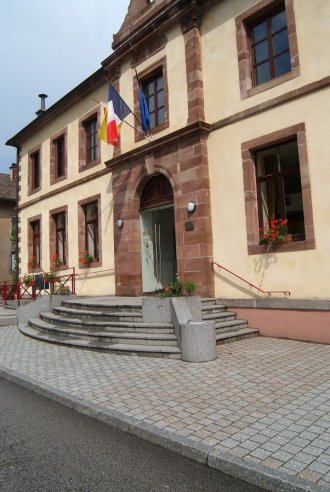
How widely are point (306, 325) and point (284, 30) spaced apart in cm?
644

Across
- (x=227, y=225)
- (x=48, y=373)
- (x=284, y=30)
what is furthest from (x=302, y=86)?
(x=48, y=373)

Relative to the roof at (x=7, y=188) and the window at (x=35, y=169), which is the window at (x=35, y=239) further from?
the roof at (x=7, y=188)

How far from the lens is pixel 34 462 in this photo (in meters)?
3.36

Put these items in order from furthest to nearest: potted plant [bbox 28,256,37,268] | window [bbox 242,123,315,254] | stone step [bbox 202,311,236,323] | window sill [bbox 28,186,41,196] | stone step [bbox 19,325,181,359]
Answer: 1. window sill [bbox 28,186,41,196]
2. potted plant [bbox 28,256,37,268]
3. stone step [bbox 202,311,236,323]
4. window [bbox 242,123,315,254]
5. stone step [bbox 19,325,181,359]

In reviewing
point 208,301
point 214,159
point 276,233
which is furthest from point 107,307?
point 214,159

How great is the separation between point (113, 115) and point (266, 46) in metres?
4.46

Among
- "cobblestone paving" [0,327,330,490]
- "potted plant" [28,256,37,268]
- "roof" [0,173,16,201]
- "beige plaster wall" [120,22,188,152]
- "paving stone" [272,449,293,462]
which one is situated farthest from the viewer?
"roof" [0,173,16,201]

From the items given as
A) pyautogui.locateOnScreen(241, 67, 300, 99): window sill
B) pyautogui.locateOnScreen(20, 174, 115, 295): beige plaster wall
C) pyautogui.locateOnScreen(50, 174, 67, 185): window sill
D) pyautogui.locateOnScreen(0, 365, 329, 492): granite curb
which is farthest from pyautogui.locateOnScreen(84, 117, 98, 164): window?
pyautogui.locateOnScreen(0, 365, 329, 492): granite curb

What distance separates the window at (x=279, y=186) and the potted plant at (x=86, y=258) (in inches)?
262

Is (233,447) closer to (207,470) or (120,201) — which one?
(207,470)

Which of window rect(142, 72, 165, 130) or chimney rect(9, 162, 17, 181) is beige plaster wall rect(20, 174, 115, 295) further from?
chimney rect(9, 162, 17, 181)

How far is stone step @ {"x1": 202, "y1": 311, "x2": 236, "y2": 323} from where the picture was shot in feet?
28.0

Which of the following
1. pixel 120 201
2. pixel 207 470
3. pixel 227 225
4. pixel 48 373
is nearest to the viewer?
pixel 207 470

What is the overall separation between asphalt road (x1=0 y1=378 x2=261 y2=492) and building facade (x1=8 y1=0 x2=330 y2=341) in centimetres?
514
